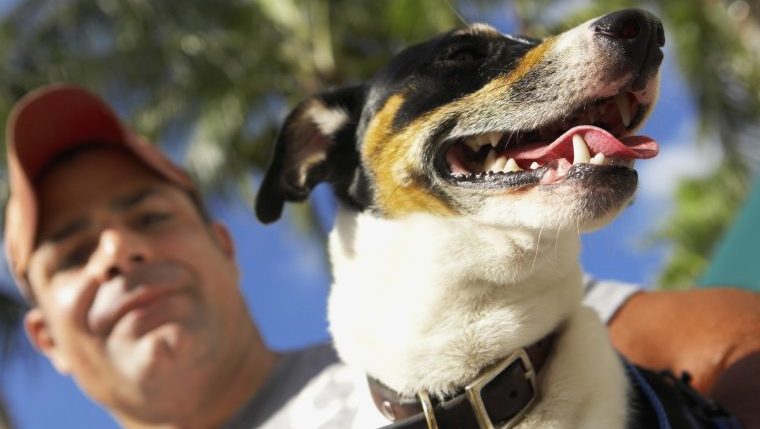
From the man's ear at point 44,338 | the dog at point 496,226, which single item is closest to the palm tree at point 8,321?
the man's ear at point 44,338

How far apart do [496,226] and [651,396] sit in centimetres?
51

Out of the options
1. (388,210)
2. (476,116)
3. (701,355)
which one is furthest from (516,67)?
(701,355)

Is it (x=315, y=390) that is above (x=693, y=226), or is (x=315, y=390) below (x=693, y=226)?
above

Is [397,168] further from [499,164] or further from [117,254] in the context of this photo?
[117,254]

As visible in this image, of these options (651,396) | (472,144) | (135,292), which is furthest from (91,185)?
(651,396)

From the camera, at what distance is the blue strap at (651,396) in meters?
1.61

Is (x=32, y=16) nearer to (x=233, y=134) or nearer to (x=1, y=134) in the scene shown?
(x=1, y=134)

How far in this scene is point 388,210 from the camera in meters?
1.83

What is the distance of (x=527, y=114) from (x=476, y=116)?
13 cm

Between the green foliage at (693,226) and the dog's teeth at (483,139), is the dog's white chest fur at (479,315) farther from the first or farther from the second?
the green foliage at (693,226)

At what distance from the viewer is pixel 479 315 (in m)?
1.66

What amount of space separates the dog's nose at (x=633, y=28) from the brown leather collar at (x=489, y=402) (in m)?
0.68

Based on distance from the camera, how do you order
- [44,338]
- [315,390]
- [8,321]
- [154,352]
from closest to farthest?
[315,390] < [154,352] < [44,338] < [8,321]

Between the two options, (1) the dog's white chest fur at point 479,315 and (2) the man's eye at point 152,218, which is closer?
(1) the dog's white chest fur at point 479,315
